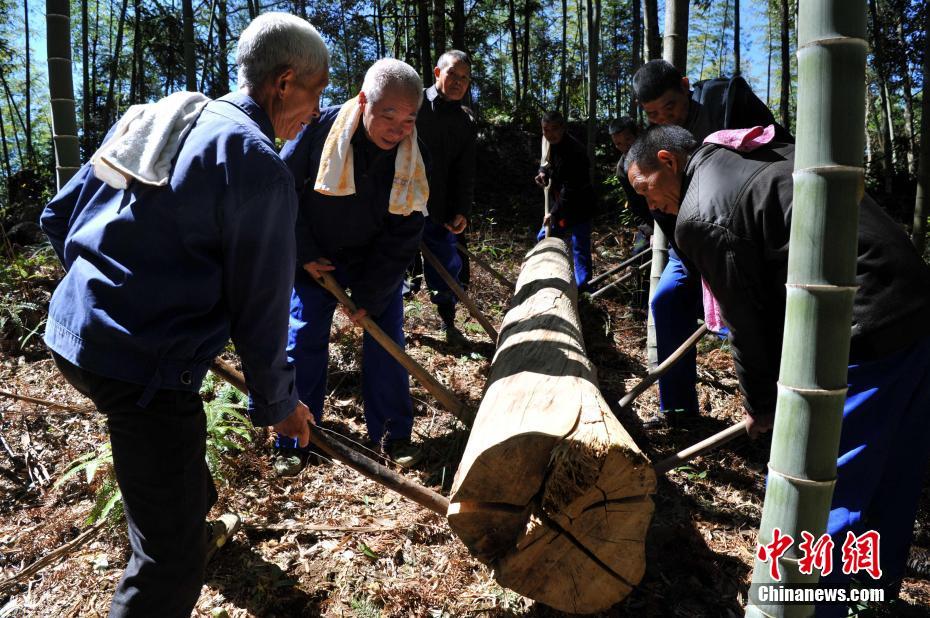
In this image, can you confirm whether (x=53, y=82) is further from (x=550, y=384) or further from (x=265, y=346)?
(x=550, y=384)

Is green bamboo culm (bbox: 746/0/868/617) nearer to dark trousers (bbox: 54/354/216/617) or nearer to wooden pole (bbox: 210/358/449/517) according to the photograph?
wooden pole (bbox: 210/358/449/517)

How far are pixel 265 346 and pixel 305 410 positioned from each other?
368 mm

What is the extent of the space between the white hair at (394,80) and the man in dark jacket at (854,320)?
1434 millimetres

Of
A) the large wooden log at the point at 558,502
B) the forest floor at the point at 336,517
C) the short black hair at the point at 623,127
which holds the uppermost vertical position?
the short black hair at the point at 623,127

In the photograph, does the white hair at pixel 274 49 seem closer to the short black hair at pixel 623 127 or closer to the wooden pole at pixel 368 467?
the wooden pole at pixel 368 467

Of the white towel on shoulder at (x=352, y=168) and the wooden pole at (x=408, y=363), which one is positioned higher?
the white towel on shoulder at (x=352, y=168)

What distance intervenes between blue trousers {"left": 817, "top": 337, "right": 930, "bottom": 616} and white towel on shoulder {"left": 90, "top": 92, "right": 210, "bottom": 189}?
2.43 m

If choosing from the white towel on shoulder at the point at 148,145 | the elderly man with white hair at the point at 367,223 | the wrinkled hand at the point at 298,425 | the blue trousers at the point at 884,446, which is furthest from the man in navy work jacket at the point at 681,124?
the white towel on shoulder at the point at 148,145

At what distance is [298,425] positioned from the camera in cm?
208

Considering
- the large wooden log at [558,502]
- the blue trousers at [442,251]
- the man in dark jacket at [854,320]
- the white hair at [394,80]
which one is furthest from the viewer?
the blue trousers at [442,251]

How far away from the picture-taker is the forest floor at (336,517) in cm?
254

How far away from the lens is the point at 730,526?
3141mm

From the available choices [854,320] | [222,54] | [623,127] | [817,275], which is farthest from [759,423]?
[222,54]

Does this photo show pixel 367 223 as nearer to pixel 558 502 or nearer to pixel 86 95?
pixel 558 502
